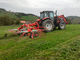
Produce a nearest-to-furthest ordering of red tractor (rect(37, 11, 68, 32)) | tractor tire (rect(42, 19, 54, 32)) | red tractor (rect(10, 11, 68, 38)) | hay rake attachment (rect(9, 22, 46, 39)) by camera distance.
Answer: hay rake attachment (rect(9, 22, 46, 39)), red tractor (rect(10, 11, 68, 38)), tractor tire (rect(42, 19, 54, 32)), red tractor (rect(37, 11, 68, 32))

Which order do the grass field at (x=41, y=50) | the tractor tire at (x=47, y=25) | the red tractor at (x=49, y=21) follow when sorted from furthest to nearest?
the red tractor at (x=49, y=21), the tractor tire at (x=47, y=25), the grass field at (x=41, y=50)

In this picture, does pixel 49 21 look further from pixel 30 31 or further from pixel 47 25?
pixel 30 31

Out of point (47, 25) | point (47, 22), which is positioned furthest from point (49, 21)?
point (47, 25)

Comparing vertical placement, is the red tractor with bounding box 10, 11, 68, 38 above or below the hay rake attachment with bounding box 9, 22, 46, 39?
above

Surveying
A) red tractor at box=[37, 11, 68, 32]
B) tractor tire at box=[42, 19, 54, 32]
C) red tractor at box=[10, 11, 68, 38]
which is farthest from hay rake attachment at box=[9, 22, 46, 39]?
red tractor at box=[37, 11, 68, 32]

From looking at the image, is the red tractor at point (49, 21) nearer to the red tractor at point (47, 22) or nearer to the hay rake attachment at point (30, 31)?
the red tractor at point (47, 22)

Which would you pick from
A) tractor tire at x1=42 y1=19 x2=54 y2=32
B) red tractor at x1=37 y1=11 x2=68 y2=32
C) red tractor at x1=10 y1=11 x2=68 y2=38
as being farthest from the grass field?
red tractor at x1=37 y1=11 x2=68 y2=32

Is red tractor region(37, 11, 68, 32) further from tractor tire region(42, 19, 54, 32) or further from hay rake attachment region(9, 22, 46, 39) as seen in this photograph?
hay rake attachment region(9, 22, 46, 39)

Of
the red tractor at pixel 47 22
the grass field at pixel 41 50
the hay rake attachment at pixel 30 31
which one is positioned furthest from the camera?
the red tractor at pixel 47 22

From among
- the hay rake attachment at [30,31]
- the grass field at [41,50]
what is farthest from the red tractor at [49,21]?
the grass field at [41,50]

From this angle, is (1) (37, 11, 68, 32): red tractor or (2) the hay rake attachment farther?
(1) (37, 11, 68, 32): red tractor

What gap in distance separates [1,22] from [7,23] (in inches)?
74.2

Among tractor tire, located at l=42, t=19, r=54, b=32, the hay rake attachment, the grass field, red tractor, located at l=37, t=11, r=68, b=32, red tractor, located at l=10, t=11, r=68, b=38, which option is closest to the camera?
the grass field

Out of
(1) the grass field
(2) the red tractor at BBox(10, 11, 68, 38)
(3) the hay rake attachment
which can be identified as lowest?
(1) the grass field
